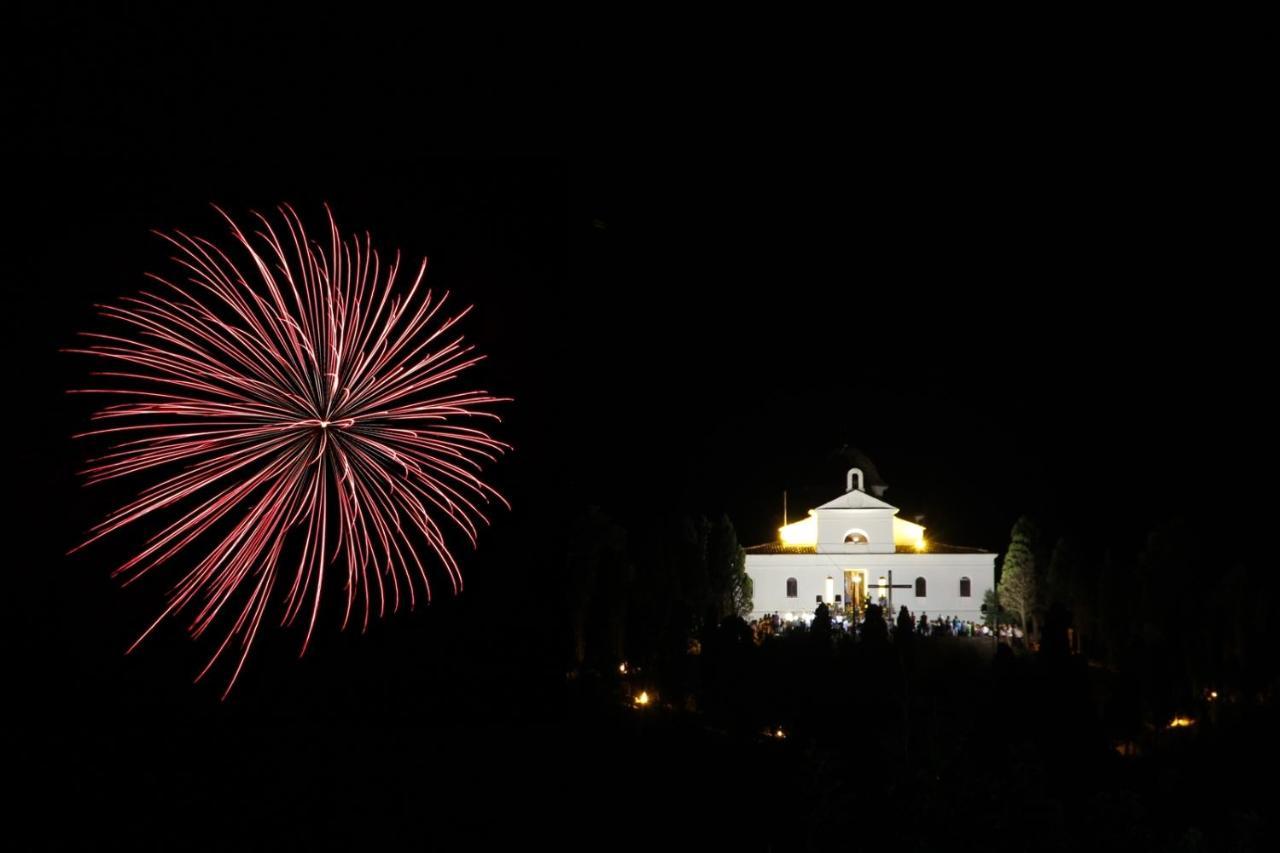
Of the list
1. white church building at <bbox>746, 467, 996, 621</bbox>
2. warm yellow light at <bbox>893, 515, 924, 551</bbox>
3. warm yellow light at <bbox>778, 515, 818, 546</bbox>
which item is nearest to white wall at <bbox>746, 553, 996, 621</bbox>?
white church building at <bbox>746, 467, 996, 621</bbox>

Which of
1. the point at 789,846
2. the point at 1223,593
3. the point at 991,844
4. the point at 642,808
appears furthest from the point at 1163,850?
the point at 1223,593

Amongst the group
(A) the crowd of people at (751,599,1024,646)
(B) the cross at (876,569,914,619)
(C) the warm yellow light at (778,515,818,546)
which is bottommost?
(A) the crowd of people at (751,599,1024,646)

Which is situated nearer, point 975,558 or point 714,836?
point 714,836

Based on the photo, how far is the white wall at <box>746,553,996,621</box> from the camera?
51281mm

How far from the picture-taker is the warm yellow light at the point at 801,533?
175 feet

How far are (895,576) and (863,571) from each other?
1.36m

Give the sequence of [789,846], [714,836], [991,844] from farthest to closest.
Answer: [714,836] → [789,846] → [991,844]

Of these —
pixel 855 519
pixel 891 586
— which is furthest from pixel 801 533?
pixel 891 586

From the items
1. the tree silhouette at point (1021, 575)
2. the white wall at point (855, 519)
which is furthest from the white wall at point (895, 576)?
the tree silhouette at point (1021, 575)

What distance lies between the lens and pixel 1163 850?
54.3 feet

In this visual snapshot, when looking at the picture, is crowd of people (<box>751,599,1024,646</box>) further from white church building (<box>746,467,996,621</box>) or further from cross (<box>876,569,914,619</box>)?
white church building (<box>746,467,996,621</box>)

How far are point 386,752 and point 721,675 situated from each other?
322 inches

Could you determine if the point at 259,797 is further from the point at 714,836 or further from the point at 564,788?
the point at 714,836

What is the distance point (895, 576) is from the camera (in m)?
51.3
